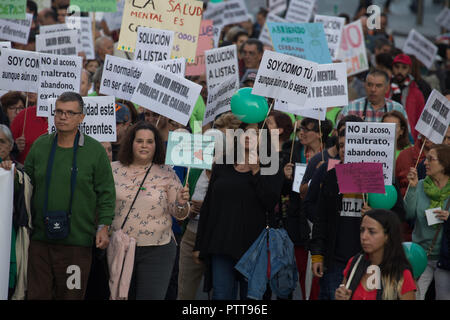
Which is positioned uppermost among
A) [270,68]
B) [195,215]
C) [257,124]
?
[270,68]

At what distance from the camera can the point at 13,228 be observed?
274 inches

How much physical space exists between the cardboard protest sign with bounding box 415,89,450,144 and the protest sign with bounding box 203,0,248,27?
23.5 feet

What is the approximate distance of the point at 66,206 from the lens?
695 cm

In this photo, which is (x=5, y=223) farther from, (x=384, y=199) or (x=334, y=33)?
(x=334, y=33)

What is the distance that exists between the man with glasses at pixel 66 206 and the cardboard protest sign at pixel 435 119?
10.4 ft

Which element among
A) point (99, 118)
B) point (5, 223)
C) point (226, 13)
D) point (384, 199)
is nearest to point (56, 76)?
point (99, 118)

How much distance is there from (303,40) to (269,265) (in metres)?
4.19

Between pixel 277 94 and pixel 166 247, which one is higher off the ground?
pixel 277 94
